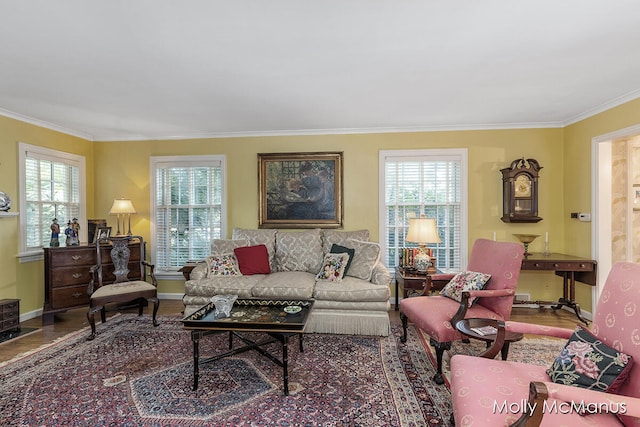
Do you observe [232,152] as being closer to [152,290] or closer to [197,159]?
[197,159]

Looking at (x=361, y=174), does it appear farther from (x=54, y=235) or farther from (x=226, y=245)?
(x=54, y=235)

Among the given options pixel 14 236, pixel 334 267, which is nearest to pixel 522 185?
pixel 334 267

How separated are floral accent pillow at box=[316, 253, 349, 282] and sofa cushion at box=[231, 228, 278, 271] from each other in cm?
79

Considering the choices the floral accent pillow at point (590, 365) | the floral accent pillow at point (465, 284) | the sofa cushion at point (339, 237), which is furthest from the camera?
the sofa cushion at point (339, 237)

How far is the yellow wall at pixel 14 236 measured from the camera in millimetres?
3588

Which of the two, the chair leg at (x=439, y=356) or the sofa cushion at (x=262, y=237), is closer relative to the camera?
the chair leg at (x=439, y=356)

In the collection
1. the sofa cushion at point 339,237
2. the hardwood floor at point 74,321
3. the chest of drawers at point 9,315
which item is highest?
the sofa cushion at point 339,237

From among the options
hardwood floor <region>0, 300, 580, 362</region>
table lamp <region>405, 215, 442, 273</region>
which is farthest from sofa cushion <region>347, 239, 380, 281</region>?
hardwood floor <region>0, 300, 580, 362</region>

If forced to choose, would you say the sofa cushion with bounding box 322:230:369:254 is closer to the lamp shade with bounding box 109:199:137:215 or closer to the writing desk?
the writing desk

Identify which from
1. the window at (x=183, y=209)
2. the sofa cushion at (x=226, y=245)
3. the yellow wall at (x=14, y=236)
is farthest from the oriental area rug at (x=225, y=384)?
the window at (x=183, y=209)

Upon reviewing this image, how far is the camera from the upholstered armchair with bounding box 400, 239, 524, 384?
2.34 meters

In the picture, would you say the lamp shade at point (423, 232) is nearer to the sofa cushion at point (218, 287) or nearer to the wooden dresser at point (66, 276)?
the sofa cushion at point (218, 287)

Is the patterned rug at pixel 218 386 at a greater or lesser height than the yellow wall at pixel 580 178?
lesser

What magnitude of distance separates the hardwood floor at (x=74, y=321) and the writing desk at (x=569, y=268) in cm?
17
